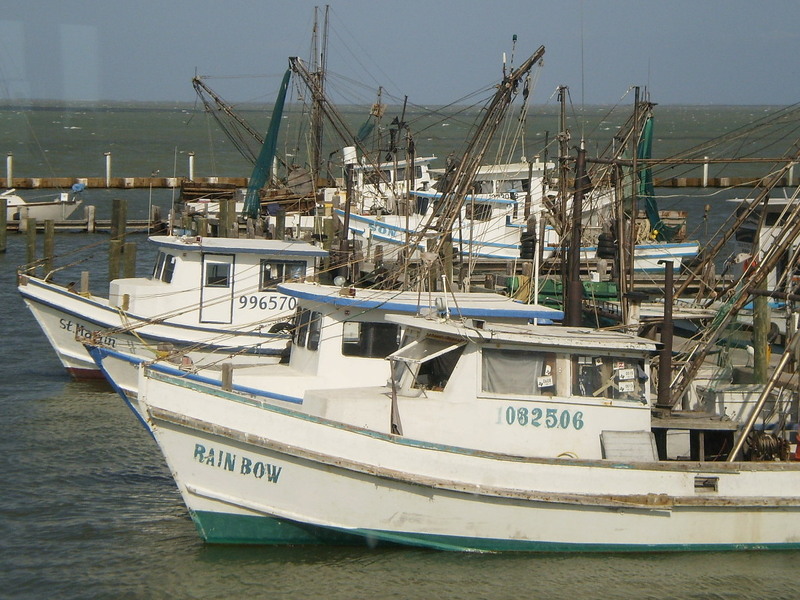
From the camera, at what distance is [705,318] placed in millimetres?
20484

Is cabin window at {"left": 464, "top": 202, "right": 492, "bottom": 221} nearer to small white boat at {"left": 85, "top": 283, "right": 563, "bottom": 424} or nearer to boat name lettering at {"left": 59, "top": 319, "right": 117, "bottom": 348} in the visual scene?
boat name lettering at {"left": 59, "top": 319, "right": 117, "bottom": 348}

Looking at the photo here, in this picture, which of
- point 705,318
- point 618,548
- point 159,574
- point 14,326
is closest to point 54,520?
point 159,574

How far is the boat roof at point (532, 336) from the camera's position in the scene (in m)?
12.9

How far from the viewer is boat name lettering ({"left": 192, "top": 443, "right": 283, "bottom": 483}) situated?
12539 millimetres

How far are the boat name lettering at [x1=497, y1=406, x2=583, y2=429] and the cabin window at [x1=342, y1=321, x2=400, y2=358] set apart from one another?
10.8 feet

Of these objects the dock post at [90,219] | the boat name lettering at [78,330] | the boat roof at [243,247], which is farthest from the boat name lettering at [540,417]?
the dock post at [90,219]

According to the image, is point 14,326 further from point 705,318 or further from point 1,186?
point 1,186

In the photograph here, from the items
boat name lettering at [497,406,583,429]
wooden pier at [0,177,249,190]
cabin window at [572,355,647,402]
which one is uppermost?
wooden pier at [0,177,249,190]

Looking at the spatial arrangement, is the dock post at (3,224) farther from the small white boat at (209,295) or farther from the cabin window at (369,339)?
the cabin window at (369,339)

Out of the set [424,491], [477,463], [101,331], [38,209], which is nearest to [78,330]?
[101,331]

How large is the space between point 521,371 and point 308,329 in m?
4.26

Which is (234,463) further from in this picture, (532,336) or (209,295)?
(209,295)

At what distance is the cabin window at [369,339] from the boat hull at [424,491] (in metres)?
3.00

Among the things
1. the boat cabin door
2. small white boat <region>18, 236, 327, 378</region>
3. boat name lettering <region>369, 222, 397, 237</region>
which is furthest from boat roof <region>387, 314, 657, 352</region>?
boat name lettering <region>369, 222, 397, 237</region>
